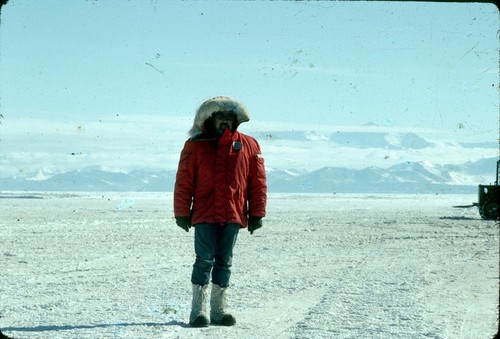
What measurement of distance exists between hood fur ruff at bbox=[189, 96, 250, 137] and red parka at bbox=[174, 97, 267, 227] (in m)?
0.02

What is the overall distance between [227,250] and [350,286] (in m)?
2.86

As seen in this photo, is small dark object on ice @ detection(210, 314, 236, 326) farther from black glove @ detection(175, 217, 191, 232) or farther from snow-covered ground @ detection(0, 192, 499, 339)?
black glove @ detection(175, 217, 191, 232)

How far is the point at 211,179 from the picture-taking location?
503 cm

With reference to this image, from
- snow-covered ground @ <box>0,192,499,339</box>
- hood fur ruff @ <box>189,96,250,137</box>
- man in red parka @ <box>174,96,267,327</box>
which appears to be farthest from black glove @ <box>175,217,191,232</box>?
snow-covered ground @ <box>0,192,499,339</box>

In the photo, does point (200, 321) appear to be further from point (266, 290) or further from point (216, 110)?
point (266, 290)

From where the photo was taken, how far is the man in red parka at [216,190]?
504 cm

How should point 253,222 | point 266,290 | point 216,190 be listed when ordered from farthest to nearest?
point 266,290, point 253,222, point 216,190

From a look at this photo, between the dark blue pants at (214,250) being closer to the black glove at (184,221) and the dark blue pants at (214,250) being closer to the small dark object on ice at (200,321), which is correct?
the black glove at (184,221)

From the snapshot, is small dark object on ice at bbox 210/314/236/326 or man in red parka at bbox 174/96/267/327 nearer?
man in red parka at bbox 174/96/267/327

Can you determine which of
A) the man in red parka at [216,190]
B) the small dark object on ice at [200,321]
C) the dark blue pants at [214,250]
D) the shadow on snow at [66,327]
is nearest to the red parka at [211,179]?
the man in red parka at [216,190]

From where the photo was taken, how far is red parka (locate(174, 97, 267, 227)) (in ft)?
16.5

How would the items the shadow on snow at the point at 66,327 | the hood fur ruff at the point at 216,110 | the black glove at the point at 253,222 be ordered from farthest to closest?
the black glove at the point at 253,222 < the hood fur ruff at the point at 216,110 < the shadow on snow at the point at 66,327

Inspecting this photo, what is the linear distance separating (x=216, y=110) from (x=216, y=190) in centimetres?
63

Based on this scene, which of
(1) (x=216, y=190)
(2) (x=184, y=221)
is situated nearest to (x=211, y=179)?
(1) (x=216, y=190)
